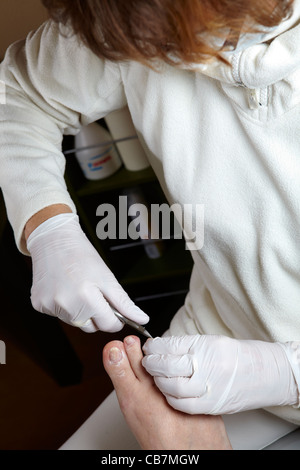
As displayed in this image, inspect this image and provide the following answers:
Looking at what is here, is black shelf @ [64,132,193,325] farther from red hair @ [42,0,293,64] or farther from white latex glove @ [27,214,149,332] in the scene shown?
red hair @ [42,0,293,64]

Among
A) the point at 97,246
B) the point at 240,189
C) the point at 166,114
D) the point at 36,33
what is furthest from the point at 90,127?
the point at 240,189

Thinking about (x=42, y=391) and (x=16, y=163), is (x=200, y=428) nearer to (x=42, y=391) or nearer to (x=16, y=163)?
(x=16, y=163)

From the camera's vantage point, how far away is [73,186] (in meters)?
2.01

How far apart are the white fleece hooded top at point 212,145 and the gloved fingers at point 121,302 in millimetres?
192

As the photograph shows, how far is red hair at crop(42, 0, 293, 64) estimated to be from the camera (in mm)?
785

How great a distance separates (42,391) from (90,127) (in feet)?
3.69

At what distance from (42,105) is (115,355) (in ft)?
1.95

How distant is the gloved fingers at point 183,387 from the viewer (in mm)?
1020

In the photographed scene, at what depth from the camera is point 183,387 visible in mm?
1021

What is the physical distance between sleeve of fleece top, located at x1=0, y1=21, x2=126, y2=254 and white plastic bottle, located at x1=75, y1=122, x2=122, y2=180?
0.57m
